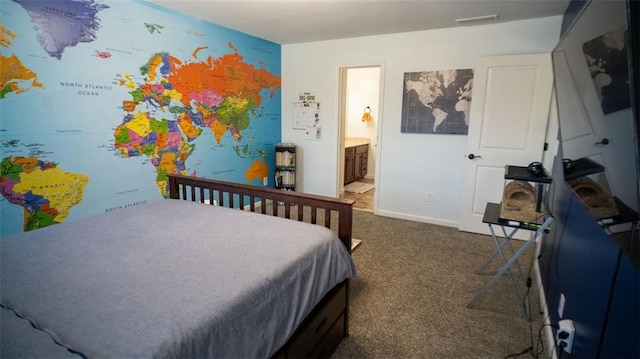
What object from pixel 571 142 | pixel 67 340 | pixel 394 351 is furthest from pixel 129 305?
pixel 571 142

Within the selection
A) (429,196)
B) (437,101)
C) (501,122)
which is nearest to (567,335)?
(501,122)

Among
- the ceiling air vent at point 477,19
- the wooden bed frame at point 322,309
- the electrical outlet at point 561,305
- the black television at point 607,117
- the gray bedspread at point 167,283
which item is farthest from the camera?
the ceiling air vent at point 477,19

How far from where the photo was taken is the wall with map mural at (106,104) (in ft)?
7.20

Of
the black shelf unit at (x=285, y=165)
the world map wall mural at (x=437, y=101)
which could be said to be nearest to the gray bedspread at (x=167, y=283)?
the world map wall mural at (x=437, y=101)

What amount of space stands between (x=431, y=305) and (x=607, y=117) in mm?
1747

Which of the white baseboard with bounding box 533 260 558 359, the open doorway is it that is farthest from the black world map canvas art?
the open doorway

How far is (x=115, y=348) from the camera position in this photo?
0.85 metres

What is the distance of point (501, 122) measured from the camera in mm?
3305

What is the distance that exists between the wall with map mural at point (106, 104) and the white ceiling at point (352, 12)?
33cm

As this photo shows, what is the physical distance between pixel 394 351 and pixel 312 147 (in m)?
3.21

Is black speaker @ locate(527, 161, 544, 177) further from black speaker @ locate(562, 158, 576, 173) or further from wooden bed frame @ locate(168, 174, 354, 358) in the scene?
wooden bed frame @ locate(168, 174, 354, 358)

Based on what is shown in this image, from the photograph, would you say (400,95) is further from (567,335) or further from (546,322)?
(567,335)

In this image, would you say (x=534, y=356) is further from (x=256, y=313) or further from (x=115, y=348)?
(x=115, y=348)

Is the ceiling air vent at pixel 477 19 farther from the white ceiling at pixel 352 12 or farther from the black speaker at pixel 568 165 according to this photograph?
the black speaker at pixel 568 165
